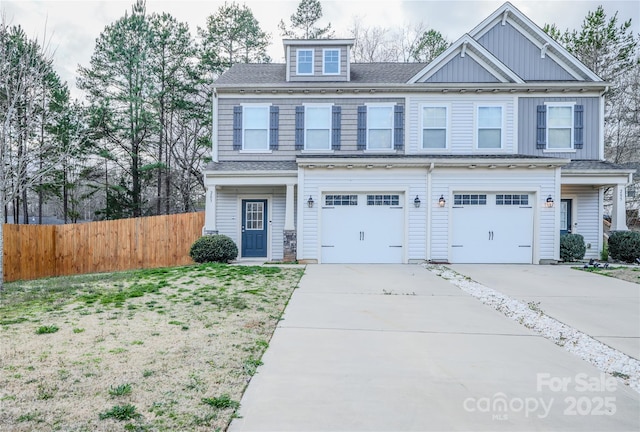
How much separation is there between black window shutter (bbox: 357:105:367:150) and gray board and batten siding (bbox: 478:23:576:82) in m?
4.95

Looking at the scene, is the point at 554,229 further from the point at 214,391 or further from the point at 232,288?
the point at 214,391

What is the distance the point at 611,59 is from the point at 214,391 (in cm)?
2504

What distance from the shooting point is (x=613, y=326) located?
4996 mm

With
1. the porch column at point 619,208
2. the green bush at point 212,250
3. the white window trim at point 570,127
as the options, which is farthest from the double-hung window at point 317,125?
the porch column at point 619,208

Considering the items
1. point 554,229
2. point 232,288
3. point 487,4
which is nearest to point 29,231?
point 232,288

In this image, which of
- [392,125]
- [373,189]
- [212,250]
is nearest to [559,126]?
[392,125]

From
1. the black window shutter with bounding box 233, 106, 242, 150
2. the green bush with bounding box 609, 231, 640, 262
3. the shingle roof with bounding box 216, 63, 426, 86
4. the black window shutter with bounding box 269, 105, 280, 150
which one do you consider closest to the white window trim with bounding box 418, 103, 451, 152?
the shingle roof with bounding box 216, 63, 426, 86

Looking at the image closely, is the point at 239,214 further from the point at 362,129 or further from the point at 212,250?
the point at 362,129

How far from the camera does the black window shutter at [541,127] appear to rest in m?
12.4

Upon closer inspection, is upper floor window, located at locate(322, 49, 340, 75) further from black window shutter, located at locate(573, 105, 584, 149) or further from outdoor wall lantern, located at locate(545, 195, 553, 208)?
black window shutter, located at locate(573, 105, 584, 149)

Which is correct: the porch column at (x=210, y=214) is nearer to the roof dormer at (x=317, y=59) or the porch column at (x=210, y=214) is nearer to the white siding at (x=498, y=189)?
the roof dormer at (x=317, y=59)

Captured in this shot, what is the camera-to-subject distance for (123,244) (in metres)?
12.4

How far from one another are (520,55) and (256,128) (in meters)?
9.61

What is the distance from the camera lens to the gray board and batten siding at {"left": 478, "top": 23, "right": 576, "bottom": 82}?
41.8ft
